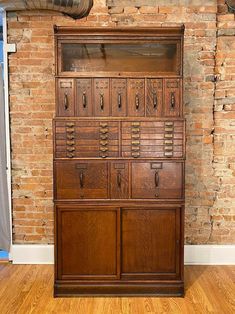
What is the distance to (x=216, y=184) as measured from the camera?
347 cm

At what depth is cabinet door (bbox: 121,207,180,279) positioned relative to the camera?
2826 millimetres

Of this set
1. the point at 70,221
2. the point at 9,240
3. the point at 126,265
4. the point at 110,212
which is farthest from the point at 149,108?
the point at 9,240

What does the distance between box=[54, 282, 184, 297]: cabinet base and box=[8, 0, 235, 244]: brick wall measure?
0.74 metres

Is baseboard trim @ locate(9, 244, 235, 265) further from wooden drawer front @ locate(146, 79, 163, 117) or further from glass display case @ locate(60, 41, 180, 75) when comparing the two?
glass display case @ locate(60, 41, 180, 75)

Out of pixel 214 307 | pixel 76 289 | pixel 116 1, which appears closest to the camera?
pixel 214 307

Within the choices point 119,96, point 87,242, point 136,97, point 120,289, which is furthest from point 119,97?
point 120,289

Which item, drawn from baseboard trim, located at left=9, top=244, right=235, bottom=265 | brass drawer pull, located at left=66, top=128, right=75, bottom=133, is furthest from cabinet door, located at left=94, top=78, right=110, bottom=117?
baseboard trim, located at left=9, top=244, right=235, bottom=265

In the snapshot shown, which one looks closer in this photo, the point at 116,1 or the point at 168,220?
the point at 168,220

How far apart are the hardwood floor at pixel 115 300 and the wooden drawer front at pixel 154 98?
1.49 m

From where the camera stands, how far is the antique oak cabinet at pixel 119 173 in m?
2.77

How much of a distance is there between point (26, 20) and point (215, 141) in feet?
7.16

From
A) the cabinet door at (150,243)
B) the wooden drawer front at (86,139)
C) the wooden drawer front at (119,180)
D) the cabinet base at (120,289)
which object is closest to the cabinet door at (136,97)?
the wooden drawer front at (86,139)

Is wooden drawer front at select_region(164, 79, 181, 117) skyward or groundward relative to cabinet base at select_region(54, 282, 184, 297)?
skyward

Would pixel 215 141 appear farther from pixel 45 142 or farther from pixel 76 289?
pixel 76 289
